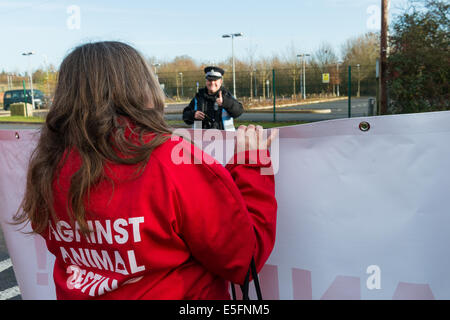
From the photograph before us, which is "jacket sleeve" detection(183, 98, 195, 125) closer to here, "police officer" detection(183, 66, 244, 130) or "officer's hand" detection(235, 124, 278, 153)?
"police officer" detection(183, 66, 244, 130)

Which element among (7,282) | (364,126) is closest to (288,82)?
(7,282)

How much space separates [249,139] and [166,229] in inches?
17.6

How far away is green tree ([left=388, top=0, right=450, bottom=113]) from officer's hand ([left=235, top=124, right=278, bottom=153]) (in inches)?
446

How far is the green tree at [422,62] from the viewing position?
11.5 metres

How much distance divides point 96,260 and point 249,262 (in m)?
0.45

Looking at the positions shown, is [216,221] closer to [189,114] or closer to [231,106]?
[231,106]

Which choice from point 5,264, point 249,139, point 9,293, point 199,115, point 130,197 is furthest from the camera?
point 199,115

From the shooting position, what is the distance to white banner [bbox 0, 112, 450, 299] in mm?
1540

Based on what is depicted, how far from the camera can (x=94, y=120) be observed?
121 centimetres

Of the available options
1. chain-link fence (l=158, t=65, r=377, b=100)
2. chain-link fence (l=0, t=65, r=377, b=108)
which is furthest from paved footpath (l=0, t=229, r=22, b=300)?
chain-link fence (l=0, t=65, r=377, b=108)

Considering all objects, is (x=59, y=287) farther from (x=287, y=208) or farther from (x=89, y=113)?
(x=287, y=208)

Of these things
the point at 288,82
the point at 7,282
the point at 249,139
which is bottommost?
the point at 7,282

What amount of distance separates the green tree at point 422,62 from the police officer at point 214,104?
7802 mm
